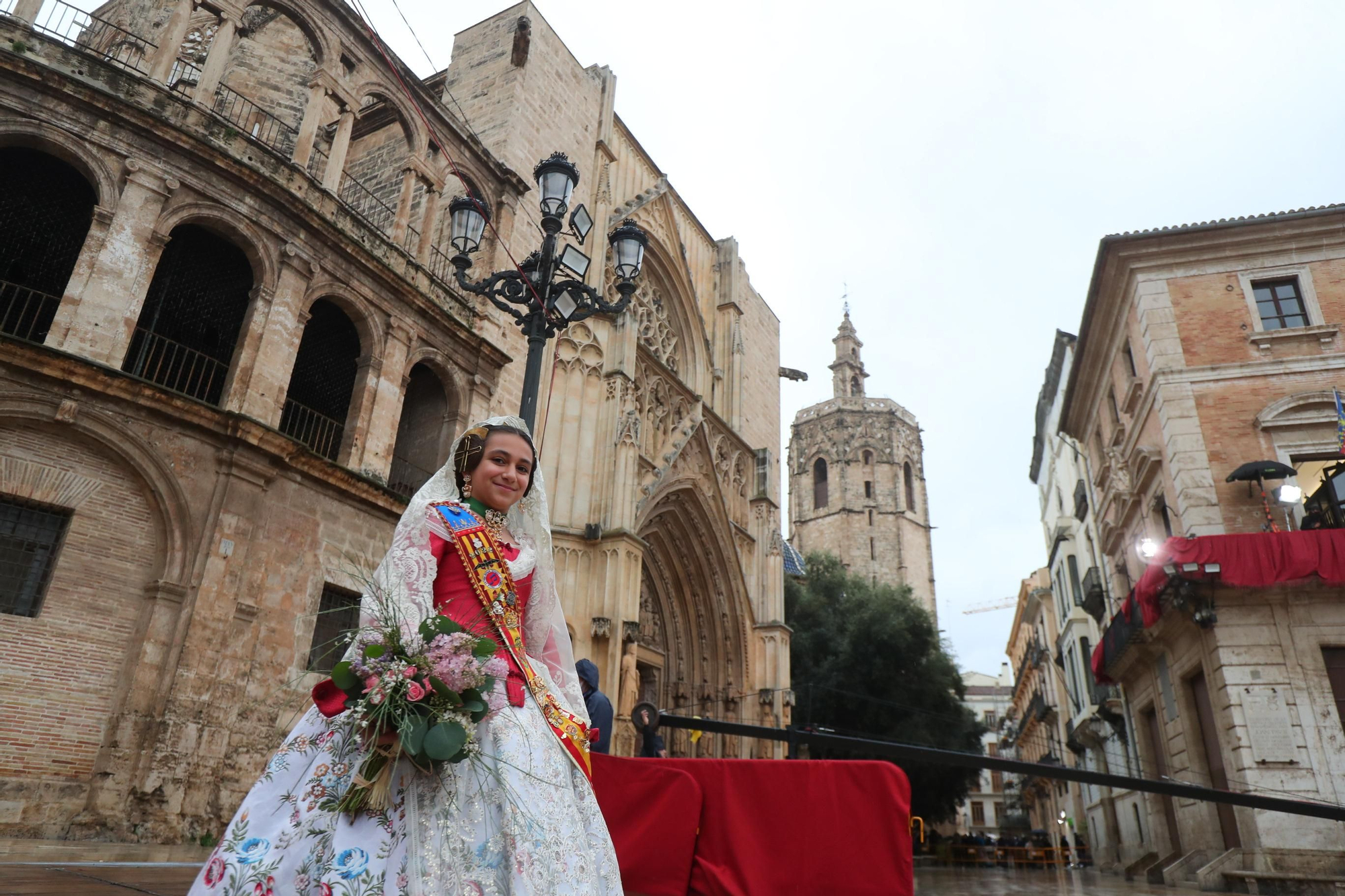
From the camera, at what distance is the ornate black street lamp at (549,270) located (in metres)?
6.65

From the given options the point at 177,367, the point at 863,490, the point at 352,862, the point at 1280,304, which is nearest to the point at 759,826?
the point at 352,862

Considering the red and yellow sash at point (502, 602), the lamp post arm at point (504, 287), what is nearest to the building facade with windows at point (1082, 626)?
the lamp post arm at point (504, 287)

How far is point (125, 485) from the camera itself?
26.3 ft

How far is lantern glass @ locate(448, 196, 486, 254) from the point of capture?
25.3 feet

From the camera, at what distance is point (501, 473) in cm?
298

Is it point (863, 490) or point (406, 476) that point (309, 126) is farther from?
point (863, 490)

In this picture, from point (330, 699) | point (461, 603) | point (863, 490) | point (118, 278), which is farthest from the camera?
point (863, 490)

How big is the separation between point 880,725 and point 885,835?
855 inches

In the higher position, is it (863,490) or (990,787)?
(863,490)

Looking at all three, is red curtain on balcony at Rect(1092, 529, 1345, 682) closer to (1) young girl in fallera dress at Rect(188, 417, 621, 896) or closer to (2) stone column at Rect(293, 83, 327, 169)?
(1) young girl in fallera dress at Rect(188, 417, 621, 896)

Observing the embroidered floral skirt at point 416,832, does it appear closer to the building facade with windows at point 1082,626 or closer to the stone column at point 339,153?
the stone column at point 339,153

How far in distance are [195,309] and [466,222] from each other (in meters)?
5.35

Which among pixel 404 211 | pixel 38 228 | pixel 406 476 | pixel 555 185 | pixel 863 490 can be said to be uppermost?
pixel 863 490

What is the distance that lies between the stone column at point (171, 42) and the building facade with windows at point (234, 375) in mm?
40
